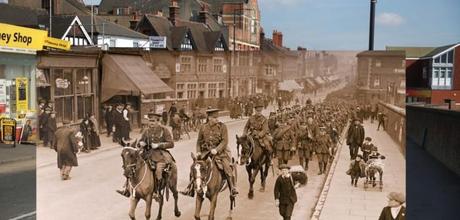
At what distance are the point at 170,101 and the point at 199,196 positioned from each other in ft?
1.90

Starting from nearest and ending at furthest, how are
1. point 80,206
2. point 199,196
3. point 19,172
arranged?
point 199,196, point 80,206, point 19,172

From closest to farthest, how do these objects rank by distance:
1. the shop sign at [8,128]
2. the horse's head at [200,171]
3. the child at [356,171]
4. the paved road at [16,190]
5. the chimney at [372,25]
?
the horse's head at [200,171]
the child at [356,171]
the chimney at [372,25]
the shop sign at [8,128]
the paved road at [16,190]

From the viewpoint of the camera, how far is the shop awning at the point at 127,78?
300cm

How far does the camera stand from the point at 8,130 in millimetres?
3869

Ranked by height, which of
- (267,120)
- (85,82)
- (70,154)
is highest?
(85,82)

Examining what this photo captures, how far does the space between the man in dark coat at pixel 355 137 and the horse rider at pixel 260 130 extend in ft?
1.54

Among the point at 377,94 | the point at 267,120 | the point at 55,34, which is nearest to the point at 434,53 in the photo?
the point at 377,94

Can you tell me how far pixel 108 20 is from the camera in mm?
3057

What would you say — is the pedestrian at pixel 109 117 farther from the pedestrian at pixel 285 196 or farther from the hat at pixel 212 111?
the pedestrian at pixel 285 196

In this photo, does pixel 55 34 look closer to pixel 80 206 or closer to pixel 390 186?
pixel 80 206

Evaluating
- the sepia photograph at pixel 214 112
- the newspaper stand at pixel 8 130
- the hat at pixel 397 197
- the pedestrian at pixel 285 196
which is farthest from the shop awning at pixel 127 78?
the hat at pixel 397 197

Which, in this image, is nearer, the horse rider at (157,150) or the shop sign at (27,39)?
the horse rider at (157,150)

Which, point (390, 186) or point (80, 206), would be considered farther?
point (80, 206)

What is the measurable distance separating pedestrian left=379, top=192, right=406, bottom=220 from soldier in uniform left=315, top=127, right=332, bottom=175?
1.36 ft
